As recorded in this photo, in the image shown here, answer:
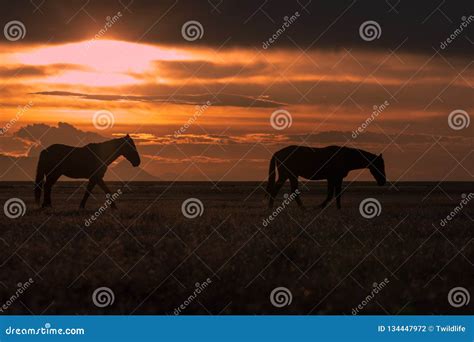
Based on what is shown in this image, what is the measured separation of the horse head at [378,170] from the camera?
3073 centimetres

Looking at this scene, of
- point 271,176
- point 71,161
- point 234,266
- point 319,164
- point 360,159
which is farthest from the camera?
point 319,164

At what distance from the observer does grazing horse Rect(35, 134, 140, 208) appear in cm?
2842

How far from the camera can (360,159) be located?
30734mm

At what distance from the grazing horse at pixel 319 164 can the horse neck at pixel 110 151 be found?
5853 mm

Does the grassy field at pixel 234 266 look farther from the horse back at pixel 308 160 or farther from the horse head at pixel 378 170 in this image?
the horse back at pixel 308 160

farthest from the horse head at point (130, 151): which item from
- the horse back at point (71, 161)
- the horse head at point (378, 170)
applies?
the horse head at point (378, 170)

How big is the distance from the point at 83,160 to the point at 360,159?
10.3m

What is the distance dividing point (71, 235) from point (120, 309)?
707 centimetres

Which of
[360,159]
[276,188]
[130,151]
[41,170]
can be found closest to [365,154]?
[360,159]

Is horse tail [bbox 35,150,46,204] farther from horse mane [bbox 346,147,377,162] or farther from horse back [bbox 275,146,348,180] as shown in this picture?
horse mane [bbox 346,147,377,162]

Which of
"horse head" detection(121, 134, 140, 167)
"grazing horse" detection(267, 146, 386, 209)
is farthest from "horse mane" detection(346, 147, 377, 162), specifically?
"horse head" detection(121, 134, 140, 167)

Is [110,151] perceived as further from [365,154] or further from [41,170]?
[365,154]

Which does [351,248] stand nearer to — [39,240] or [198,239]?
[198,239]

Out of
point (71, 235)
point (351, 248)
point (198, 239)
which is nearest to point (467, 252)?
point (351, 248)
